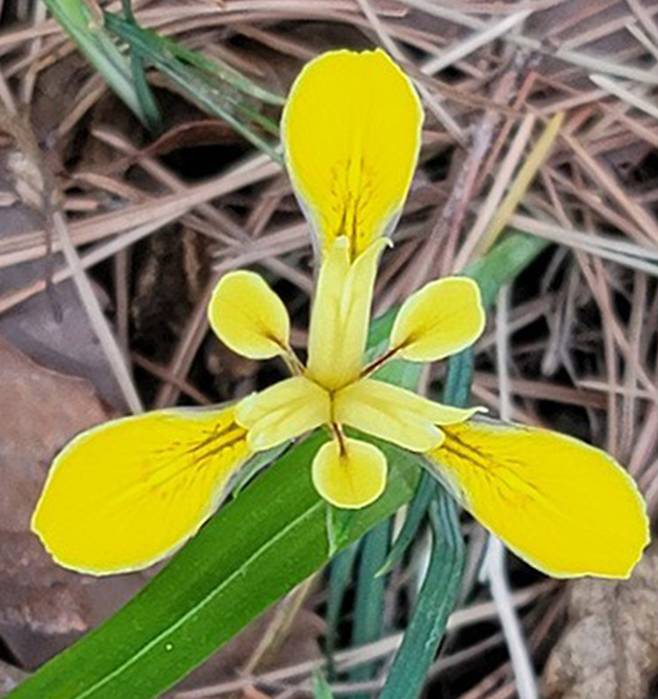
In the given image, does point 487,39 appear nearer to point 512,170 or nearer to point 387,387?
point 512,170

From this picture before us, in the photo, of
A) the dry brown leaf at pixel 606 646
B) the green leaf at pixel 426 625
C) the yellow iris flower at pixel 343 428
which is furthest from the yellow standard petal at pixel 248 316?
the dry brown leaf at pixel 606 646

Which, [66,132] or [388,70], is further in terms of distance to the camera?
[66,132]

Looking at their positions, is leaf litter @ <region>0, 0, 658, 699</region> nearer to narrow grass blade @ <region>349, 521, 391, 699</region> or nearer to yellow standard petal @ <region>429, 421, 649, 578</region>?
narrow grass blade @ <region>349, 521, 391, 699</region>

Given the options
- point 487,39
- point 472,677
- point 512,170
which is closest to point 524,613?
point 472,677

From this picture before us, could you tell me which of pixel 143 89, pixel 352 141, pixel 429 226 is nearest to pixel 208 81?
pixel 143 89

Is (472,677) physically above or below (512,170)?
below

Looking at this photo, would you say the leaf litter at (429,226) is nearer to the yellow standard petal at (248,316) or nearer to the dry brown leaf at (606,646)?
the dry brown leaf at (606,646)

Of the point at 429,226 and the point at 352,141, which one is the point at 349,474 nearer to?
the point at 352,141
